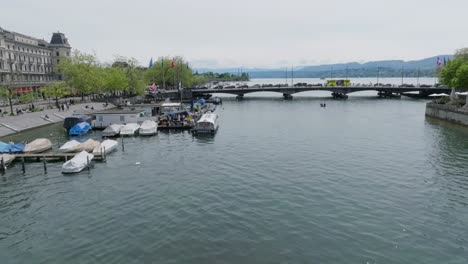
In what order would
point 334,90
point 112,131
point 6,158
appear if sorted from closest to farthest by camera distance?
point 6,158 < point 112,131 < point 334,90

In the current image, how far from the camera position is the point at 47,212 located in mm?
32438

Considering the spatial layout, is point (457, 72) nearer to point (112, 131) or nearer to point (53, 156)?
point (112, 131)

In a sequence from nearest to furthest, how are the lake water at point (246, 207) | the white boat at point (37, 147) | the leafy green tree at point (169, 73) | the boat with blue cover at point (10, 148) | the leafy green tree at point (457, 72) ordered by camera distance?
1. the lake water at point (246, 207)
2. the boat with blue cover at point (10, 148)
3. the white boat at point (37, 147)
4. the leafy green tree at point (457, 72)
5. the leafy green tree at point (169, 73)

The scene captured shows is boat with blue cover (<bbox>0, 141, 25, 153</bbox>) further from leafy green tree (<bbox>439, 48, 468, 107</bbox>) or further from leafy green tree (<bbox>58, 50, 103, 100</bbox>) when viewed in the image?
leafy green tree (<bbox>439, 48, 468, 107</bbox>)

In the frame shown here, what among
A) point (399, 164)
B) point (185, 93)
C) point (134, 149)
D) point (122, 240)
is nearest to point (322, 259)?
point (122, 240)

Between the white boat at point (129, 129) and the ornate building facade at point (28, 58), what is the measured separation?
63918 mm

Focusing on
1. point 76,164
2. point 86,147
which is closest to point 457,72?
point 86,147

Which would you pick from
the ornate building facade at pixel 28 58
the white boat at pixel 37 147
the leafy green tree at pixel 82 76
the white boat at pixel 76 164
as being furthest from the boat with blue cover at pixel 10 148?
the ornate building facade at pixel 28 58

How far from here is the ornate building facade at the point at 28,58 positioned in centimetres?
12769

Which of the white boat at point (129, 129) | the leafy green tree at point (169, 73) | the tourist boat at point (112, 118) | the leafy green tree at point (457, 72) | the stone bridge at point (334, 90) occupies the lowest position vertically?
the white boat at point (129, 129)

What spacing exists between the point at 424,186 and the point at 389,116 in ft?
223

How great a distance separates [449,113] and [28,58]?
15231cm

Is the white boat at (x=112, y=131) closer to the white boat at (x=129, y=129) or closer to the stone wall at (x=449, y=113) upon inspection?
the white boat at (x=129, y=129)

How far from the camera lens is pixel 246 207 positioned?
32.7 meters
